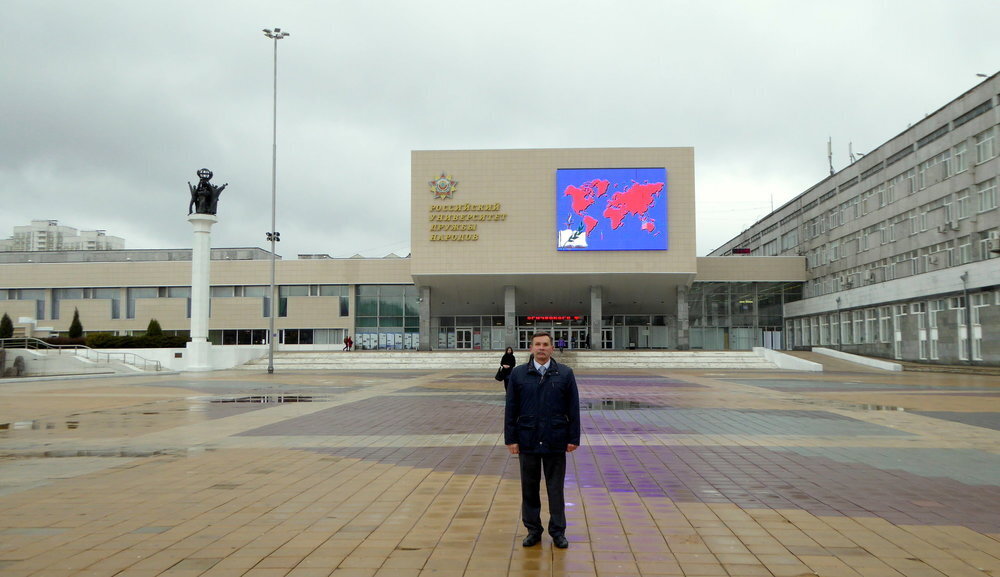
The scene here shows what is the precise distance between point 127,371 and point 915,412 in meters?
39.0

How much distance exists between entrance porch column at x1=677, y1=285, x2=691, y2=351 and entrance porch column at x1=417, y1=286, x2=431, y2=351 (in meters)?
19.8

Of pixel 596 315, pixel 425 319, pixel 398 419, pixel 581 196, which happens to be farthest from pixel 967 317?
pixel 398 419

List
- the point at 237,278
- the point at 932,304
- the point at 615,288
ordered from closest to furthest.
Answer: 1. the point at 932,304
2. the point at 615,288
3. the point at 237,278

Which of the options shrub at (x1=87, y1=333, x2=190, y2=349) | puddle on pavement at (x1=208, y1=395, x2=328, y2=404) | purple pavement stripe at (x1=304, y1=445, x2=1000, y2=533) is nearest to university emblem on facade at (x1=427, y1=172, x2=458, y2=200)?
shrub at (x1=87, y1=333, x2=190, y2=349)

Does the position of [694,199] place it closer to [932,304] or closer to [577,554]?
[932,304]

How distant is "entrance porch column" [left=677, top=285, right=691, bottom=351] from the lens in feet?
185

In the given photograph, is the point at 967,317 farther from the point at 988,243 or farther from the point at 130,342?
the point at 130,342

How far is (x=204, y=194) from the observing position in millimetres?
42969

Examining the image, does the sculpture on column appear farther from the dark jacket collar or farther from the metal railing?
the dark jacket collar

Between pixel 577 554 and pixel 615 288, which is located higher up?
pixel 615 288

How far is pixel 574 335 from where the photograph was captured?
67.1 m

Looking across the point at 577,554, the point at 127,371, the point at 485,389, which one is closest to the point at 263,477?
the point at 577,554

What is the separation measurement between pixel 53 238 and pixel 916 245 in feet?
439

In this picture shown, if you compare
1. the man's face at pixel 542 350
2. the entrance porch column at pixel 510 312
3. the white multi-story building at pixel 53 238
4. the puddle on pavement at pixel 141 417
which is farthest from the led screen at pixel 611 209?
the white multi-story building at pixel 53 238
